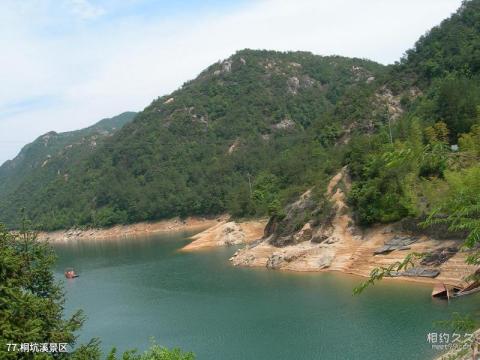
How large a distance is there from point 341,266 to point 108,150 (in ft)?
375

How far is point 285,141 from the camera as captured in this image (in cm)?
11375

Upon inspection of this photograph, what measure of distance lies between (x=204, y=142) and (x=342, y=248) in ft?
276

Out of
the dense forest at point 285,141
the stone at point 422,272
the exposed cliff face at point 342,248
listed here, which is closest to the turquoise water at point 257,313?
the stone at point 422,272

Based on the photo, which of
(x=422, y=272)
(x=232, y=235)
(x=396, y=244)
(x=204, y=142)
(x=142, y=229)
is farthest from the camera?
(x=204, y=142)

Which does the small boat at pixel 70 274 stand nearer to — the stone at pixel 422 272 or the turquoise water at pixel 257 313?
the turquoise water at pixel 257 313

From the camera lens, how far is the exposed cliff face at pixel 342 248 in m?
35.7

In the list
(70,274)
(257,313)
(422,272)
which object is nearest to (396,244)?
(422,272)

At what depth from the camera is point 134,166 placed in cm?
13050

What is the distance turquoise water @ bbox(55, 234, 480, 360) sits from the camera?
25344 millimetres

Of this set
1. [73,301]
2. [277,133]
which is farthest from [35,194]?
[73,301]

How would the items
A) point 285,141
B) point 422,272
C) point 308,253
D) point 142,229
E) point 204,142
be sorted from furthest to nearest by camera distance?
1. point 204,142
2. point 285,141
3. point 142,229
4. point 308,253
5. point 422,272

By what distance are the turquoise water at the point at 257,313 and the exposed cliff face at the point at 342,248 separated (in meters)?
1.96

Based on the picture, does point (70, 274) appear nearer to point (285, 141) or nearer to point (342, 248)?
point (342, 248)

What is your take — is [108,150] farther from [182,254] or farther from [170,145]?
[182,254]
